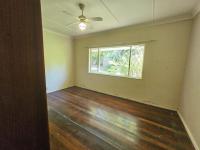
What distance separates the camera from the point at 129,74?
3.54 m

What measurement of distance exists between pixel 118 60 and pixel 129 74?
65 cm

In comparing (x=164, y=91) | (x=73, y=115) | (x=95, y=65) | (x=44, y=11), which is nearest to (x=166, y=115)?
(x=164, y=91)

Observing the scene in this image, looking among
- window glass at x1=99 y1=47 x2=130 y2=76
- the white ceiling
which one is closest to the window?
window glass at x1=99 y1=47 x2=130 y2=76

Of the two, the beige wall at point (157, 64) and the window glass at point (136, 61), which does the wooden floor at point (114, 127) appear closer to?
the beige wall at point (157, 64)

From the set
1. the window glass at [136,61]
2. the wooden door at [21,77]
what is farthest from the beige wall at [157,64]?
the wooden door at [21,77]

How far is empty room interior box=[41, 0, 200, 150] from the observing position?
6.04ft

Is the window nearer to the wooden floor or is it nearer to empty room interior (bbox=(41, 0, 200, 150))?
empty room interior (bbox=(41, 0, 200, 150))

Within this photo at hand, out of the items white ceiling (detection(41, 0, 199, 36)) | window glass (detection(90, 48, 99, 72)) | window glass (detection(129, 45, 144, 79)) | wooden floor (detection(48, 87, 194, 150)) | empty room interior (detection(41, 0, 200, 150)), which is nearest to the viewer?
wooden floor (detection(48, 87, 194, 150))

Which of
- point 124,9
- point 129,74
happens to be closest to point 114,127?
point 129,74

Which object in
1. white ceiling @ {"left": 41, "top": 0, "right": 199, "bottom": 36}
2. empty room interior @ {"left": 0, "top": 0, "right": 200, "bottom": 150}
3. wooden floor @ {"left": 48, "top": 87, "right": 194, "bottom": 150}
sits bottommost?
wooden floor @ {"left": 48, "top": 87, "right": 194, "bottom": 150}

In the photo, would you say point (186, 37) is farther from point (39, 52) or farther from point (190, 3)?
point (39, 52)

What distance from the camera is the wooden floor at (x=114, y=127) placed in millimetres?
1675

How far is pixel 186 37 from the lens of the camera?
99.4 inches

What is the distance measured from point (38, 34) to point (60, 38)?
4.21m
